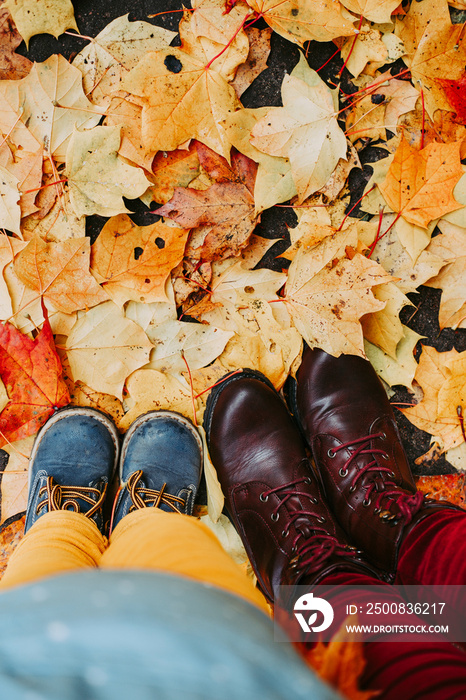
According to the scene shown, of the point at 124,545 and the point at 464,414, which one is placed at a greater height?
the point at 124,545

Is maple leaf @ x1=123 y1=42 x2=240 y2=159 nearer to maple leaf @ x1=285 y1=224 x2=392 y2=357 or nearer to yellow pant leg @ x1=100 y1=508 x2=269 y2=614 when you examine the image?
maple leaf @ x1=285 y1=224 x2=392 y2=357

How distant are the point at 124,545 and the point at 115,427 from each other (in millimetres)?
586

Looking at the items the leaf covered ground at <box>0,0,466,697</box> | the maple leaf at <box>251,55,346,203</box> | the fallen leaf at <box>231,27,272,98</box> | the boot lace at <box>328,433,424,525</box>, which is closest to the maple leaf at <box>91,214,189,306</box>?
the leaf covered ground at <box>0,0,466,697</box>

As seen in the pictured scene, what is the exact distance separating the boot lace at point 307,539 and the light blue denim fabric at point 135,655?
23.1 inches

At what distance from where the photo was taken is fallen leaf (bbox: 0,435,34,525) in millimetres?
1205

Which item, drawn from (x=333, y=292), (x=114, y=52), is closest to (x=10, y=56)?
(x=114, y=52)

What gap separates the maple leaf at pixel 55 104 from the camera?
1.10 m

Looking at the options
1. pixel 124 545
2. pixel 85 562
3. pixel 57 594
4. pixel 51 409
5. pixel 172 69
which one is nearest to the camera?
pixel 57 594

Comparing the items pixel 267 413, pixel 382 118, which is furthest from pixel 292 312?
pixel 382 118

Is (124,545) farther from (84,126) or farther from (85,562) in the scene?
(84,126)

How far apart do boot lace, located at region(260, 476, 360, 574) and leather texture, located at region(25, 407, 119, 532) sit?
1.44 feet

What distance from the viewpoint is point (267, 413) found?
1199 millimetres

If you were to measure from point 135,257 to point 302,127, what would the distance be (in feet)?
1.75

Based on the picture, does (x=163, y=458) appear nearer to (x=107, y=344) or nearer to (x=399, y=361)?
(x=107, y=344)
